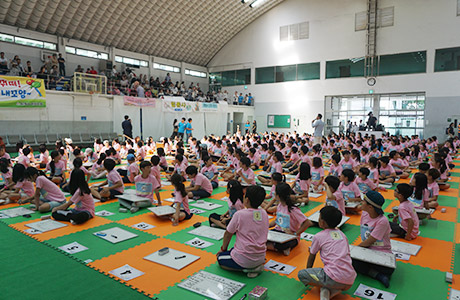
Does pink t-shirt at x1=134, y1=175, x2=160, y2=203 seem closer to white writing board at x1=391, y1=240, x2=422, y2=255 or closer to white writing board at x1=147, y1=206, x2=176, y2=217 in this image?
white writing board at x1=147, y1=206, x2=176, y2=217

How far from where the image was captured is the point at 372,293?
148 inches

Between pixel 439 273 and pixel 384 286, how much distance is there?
104 cm

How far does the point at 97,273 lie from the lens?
13.6 ft

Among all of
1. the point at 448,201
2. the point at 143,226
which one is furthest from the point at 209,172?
the point at 448,201

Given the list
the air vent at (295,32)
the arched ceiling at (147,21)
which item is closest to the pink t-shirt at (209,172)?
the arched ceiling at (147,21)

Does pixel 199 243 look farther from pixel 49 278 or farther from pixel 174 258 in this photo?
pixel 49 278

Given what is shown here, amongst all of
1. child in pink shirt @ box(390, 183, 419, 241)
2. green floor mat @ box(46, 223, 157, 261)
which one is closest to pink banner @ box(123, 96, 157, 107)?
green floor mat @ box(46, 223, 157, 261)

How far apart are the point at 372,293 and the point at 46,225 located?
561 centimetres

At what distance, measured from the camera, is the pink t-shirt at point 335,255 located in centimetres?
342

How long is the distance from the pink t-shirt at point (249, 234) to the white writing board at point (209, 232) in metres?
1.36

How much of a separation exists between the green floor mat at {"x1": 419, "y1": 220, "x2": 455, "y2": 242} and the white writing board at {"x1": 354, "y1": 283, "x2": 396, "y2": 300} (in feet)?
8.56

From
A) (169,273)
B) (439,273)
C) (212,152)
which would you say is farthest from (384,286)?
(212,152)

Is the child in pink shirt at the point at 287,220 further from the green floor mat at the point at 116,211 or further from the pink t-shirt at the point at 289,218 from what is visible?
the green floor mat at the point at 116,211

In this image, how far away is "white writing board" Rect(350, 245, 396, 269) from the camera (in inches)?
150
